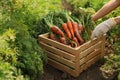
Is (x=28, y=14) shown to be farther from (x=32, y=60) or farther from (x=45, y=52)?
(x=32, y=60)

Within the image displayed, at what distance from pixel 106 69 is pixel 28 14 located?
1391 mm

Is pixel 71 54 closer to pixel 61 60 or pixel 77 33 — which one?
pixel 61 60

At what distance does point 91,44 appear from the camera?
13.3ft

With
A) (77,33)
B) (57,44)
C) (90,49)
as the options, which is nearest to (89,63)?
(90,49)

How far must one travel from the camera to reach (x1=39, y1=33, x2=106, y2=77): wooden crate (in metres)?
3.85

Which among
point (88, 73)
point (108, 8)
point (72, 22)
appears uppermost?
point (108, 8)

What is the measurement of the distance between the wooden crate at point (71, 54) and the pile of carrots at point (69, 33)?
0.49 feet

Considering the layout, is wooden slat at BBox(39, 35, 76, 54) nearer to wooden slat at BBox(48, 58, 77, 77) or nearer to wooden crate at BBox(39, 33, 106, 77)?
wooden crate at BBox(39, 33, 106, 77)

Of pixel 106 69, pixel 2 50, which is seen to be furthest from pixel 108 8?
pixel 2 50

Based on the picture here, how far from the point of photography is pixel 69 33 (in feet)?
13.9

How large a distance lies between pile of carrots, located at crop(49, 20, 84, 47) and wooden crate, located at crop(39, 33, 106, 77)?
15 cm

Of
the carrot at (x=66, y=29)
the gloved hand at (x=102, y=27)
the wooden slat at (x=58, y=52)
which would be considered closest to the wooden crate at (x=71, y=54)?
the wooden slat at (x=58, y=52)

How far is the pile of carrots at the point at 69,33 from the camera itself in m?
4.15

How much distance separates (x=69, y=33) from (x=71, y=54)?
0.49 metres
